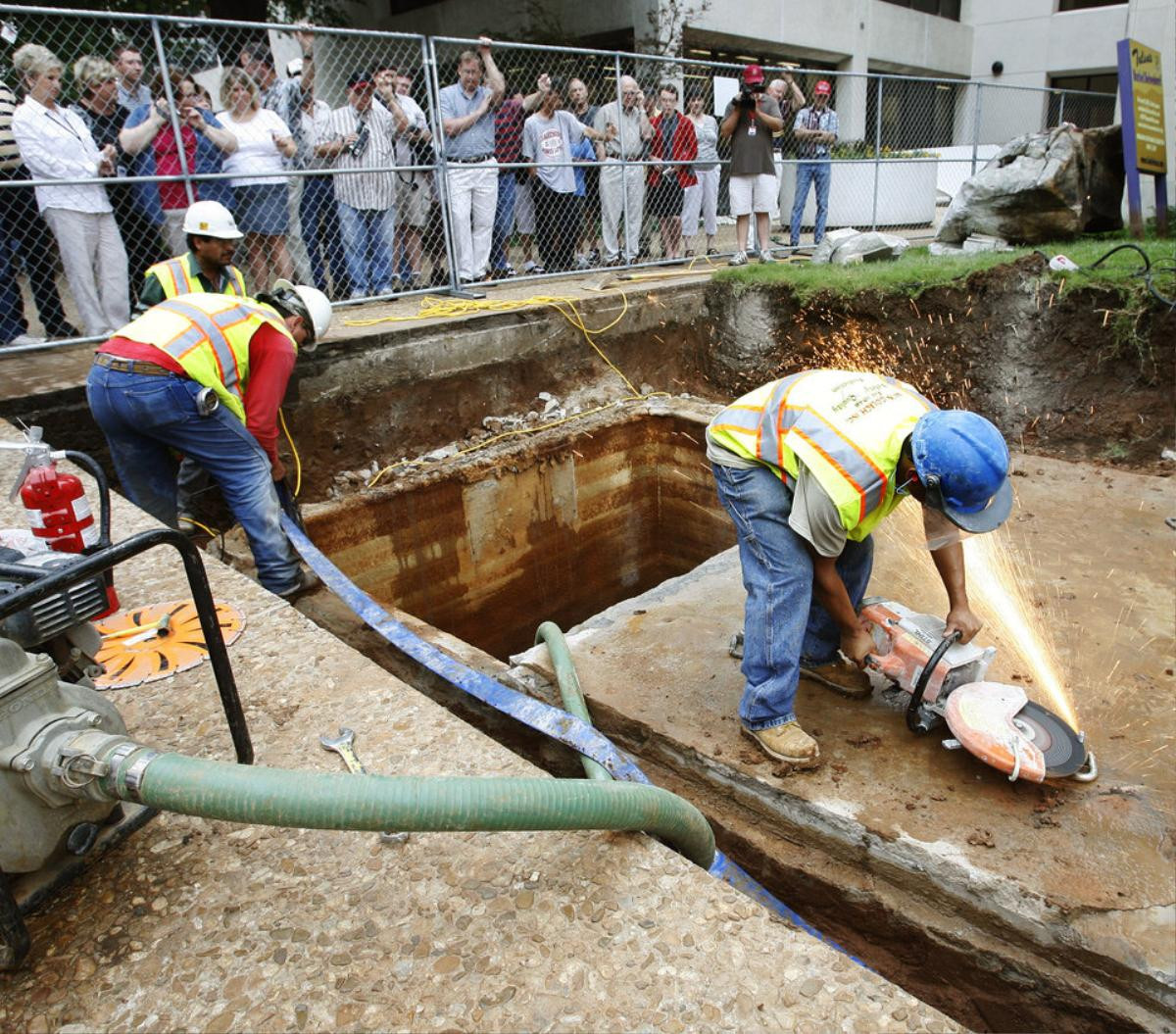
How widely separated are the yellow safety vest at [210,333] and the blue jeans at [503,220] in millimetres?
4224

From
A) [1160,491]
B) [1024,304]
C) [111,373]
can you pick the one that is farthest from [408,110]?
[1160,491]

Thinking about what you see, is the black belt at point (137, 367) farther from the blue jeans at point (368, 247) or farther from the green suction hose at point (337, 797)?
the blue jeans at point (368, 247)

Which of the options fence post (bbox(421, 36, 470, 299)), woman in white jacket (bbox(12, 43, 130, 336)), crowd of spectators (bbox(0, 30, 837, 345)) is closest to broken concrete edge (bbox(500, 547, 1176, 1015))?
woman in white jacket (bbox(12, 43, 130, 336))

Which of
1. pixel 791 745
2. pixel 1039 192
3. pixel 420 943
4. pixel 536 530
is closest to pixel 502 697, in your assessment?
pixel 420 943

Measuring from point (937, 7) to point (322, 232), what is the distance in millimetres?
21688

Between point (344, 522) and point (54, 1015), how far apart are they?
14.1 feet

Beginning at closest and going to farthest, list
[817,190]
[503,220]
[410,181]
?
1. [410,181]
2. [503,220]
3. [817,190]

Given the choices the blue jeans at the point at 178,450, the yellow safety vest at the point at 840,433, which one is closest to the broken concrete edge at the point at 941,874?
the yellow safety vest at the point at 840,433

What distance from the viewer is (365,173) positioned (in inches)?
266

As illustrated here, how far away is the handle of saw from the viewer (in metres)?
2.78

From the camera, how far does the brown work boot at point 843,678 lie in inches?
136

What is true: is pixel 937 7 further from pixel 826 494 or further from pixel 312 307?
pixel 826 494

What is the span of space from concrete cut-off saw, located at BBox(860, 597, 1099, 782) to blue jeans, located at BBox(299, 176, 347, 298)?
225 inches

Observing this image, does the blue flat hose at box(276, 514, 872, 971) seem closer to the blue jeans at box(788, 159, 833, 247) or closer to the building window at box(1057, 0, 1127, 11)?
the blue jeans at box(788, 159, 833, 247)
